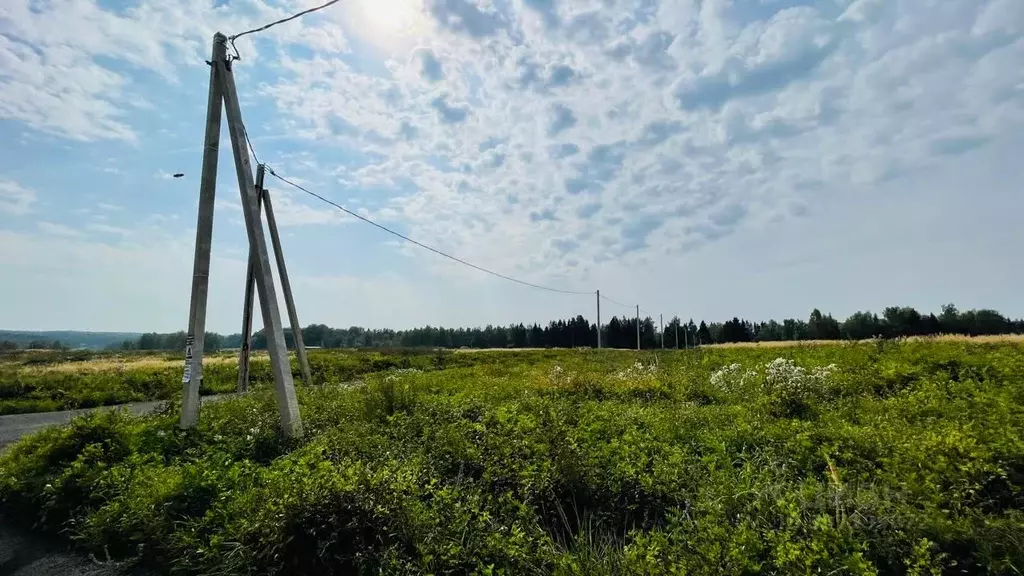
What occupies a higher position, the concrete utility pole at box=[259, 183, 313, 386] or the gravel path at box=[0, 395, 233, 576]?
the concrete utility pole at box=[259, 183, 313, 386]

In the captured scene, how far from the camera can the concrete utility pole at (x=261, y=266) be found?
6527 mm

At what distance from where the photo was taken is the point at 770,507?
12.2ft

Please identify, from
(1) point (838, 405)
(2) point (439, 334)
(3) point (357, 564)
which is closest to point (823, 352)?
(1) point (838, 405)

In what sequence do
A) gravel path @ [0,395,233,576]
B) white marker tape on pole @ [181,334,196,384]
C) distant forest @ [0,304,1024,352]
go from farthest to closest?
1. distant forest @ [0,304,1024,352]
2. white marker tape on pole @ [181,334,196,384]
3. gravel path @ [0,395,233,576]

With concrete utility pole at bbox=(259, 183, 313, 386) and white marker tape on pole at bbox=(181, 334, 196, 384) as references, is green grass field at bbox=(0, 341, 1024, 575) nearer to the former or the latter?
white marker tape on pole at bbox=(181, 334, 196, 384)

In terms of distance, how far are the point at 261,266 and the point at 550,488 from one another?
500 centimetres

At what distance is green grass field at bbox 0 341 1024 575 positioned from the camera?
337 cm

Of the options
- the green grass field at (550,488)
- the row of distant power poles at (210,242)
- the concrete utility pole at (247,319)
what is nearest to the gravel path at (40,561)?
the green grass field at (550,488)

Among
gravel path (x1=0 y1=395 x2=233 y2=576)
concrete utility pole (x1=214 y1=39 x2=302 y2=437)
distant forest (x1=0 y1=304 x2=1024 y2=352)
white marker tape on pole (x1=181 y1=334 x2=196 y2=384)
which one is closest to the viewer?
gravel path (x1=0 y1=395 x2=233 y2=576)

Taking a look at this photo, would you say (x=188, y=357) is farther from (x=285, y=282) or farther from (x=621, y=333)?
(x=621, y=333)

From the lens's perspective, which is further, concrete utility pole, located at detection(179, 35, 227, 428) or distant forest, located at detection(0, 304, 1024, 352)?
distant forest, located at detection(0, 304, 1024, 352)

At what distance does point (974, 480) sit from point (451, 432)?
16.0ft

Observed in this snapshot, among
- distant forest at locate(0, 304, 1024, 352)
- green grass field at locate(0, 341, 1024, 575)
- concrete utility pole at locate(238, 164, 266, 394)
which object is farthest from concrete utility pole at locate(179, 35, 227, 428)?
distant forest at locate(0, 304, 1024, 352)

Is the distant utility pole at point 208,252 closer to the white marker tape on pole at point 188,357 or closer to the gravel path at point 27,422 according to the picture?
the white marker tape on pole at point 188,357
